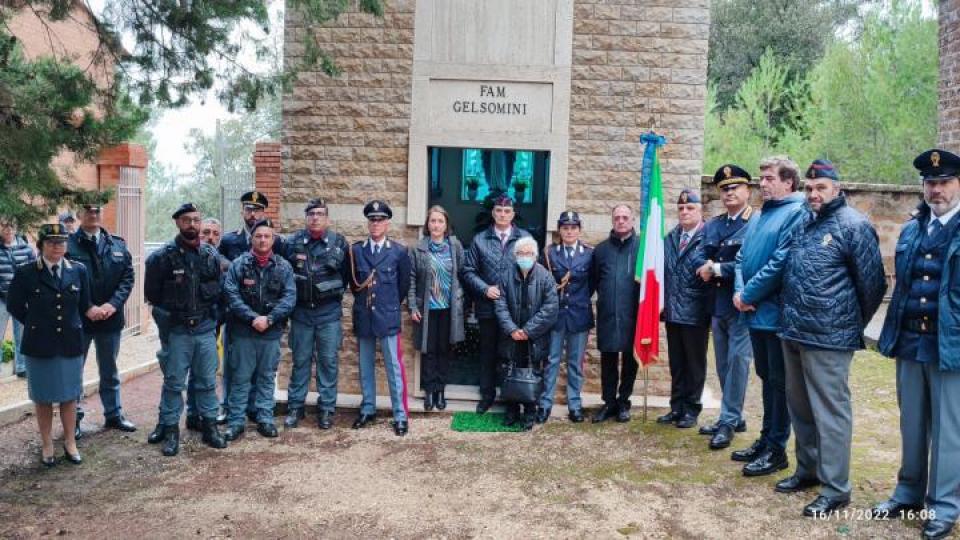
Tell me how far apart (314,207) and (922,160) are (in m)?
4.60

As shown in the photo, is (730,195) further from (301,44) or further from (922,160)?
(301,44)

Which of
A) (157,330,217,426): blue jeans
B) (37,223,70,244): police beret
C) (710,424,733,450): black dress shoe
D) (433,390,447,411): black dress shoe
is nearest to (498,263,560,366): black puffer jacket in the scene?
(433,390,447,411): black dress shoe

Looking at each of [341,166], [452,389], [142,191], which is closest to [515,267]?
[452,389]

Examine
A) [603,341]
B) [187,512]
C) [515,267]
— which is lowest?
[187,512]

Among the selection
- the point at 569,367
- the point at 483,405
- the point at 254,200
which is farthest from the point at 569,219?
the point at 254,200

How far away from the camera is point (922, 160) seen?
4383mm

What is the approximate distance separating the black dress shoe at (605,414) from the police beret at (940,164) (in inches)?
138

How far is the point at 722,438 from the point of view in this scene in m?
6.15

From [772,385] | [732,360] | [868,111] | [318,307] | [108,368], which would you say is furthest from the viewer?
[868,111]

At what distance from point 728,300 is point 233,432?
13.5 ft

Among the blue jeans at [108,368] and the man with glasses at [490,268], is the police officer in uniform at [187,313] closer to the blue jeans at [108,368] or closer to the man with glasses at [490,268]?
the blue jeans at [108,368]

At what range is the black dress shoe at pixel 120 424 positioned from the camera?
6996 millimetres

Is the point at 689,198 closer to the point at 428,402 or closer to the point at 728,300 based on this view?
the point at 728,300

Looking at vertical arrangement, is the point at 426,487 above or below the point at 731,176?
below
